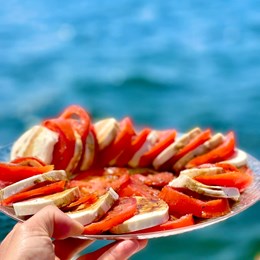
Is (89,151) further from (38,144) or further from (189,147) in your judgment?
(189,147)

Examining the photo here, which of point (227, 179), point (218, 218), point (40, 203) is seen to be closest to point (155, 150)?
point (227, 179)

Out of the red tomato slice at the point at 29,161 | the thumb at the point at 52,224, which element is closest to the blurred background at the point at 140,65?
the red tomato slice at the point at 29,161

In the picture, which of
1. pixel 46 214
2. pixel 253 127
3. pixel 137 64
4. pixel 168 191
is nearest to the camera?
pixel 46 214

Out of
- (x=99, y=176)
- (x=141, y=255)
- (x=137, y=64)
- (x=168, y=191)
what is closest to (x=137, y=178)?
(x=99, y=176)

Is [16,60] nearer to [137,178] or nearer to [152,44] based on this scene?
[152,44]

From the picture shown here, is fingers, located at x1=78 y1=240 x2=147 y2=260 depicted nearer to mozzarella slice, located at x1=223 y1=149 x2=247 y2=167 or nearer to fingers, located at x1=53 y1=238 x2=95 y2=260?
fingers, located at x1=53 y1=238 x2=95 y2=260

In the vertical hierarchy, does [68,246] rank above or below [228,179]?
below
